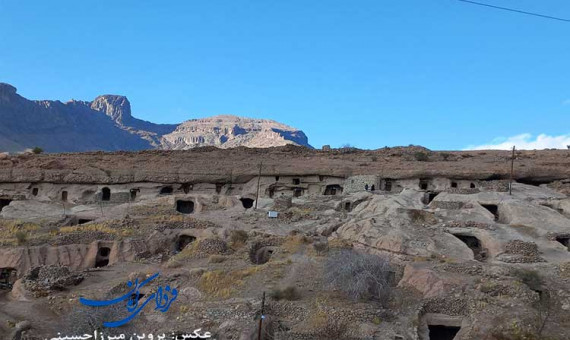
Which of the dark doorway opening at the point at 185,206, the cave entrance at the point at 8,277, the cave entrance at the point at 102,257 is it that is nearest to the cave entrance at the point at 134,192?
the dark doorway opening at the point at 185,206

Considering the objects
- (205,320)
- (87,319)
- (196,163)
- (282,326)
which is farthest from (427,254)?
(196,163)

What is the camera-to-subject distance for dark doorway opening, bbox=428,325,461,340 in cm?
1384

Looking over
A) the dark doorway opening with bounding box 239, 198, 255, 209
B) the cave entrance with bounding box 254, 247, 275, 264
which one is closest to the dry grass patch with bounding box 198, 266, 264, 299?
the cave entrance with bounding box 254, 247, 275, 264

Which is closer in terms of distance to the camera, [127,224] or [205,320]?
[205,320]

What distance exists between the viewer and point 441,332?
1395cm

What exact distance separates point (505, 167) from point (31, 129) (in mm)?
102444

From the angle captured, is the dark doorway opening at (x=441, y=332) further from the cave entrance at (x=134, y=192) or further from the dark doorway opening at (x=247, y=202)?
the cave entrance at (x=134, y=192)

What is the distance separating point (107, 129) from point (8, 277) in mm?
119208

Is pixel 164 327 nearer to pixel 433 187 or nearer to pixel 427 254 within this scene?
pixel 427 254

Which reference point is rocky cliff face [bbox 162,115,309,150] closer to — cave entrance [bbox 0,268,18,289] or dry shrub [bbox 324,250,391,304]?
cave entrance [bbox 0,268,18,289]

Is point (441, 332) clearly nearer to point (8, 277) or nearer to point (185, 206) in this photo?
point (8, 277)

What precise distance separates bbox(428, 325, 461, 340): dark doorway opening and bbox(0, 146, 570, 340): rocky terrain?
1.4 inches

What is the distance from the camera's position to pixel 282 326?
12.9 meters

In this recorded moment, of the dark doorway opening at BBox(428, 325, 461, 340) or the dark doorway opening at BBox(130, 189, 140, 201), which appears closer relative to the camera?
the dark doorway opening at BBox(428, 325, 461, 340)
